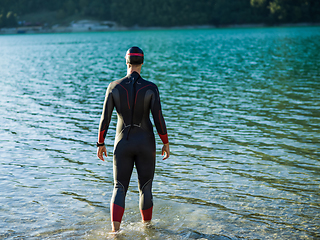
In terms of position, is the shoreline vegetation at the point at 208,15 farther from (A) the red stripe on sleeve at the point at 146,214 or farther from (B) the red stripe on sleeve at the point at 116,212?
(B) the red stripe on sleeve at the point at 116,212

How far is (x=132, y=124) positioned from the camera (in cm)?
589

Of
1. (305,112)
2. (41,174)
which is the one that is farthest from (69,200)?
(305,112)

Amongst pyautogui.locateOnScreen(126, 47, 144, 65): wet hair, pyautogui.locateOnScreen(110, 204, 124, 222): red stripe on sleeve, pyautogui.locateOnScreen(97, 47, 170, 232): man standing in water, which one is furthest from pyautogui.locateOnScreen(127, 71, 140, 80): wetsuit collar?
pyautogui.locateOnScreen(110, 204, 124, 222): red stripe on sleeve

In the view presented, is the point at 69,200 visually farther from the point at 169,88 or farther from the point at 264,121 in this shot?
the point at 169,88

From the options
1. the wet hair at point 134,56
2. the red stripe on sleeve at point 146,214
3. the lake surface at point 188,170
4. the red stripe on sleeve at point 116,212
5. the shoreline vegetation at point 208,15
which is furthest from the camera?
the shoreline vegetation at point 208,15

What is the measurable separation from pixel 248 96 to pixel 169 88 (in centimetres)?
586

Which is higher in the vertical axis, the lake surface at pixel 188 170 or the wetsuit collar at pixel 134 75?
the wetsuit collar at pixel 134 75

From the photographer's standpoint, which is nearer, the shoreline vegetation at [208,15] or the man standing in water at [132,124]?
the man standing in water at [132,124]

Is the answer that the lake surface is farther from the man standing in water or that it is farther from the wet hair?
the wet hair

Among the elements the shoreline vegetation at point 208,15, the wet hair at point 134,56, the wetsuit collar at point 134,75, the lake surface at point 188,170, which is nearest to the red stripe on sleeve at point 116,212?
the lake surface at point 188,170

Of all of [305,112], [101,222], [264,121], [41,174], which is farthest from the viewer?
[305,112]

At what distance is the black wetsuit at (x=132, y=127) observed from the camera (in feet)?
19.0

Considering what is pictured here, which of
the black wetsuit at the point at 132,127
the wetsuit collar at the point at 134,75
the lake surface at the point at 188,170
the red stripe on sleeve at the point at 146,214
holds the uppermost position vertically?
the wetsuit collar at the point at 134,75

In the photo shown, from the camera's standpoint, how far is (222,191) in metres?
8.32
